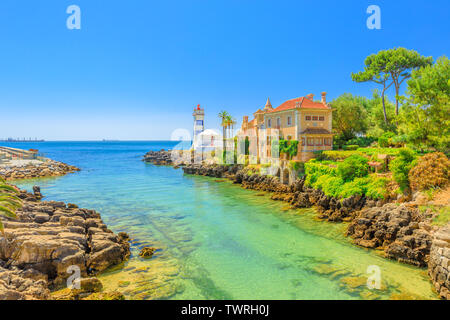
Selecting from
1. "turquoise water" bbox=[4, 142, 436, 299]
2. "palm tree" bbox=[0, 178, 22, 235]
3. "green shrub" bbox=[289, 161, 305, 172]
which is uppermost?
"green shrub" bbox=[289, 161, 305, 172]

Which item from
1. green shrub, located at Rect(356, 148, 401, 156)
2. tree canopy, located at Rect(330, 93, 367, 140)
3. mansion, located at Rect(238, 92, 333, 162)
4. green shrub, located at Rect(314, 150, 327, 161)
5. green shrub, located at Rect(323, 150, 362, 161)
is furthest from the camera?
tree canopy, located at Rect(330, 93, 367, 140)

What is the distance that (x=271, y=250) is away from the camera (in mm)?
19062

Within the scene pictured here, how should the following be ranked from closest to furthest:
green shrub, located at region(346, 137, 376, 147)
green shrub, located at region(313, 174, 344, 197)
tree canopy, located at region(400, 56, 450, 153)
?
tree canopy, located at region(400, 56, 450, 153) < green shrub, located at region(313, 174, 344, 197) < green shrub, located at region(346, 137, 376, 147)

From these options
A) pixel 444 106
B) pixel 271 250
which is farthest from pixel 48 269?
pixel 444 106

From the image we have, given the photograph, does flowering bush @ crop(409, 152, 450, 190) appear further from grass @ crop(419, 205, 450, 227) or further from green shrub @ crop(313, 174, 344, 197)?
green shrub @ crop(313, 174, 344, 197)

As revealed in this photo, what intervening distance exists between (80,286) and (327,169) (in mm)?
28239

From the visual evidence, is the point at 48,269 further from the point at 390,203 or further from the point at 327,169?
the point at 327,169

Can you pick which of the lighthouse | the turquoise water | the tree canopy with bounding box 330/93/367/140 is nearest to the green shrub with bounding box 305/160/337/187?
the turquoise water

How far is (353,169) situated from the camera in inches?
1118

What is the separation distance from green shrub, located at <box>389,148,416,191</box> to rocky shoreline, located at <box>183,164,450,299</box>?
7.58ft

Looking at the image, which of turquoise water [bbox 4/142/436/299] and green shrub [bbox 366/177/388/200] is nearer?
turquoise water [bbox 4/142/436/299]

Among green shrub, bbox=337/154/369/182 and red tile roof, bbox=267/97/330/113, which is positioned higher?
red tile roof, bbox=267/97/330/113

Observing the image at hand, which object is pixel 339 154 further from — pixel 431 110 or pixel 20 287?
pixel 20 287

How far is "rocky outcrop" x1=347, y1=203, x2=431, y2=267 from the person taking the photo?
1630cm
